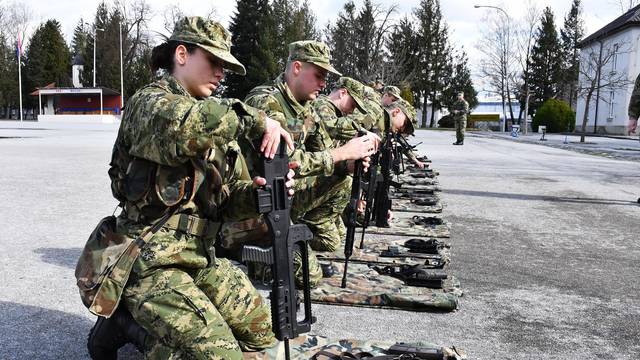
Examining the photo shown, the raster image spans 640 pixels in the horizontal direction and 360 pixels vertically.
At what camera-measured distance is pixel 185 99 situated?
8.62 feet

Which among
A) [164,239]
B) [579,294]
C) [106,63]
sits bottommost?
[579,294]

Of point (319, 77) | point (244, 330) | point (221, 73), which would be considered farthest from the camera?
point (319, 77)

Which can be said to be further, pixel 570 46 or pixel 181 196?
pixel 570 46

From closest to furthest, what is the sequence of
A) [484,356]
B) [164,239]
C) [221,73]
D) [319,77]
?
[164,239], [221,73], [484,356], [319,77]

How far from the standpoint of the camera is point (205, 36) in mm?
2832

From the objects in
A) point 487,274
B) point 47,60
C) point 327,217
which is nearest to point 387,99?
point 327,217

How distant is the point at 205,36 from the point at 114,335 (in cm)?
145

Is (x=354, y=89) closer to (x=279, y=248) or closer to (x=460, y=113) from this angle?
(x=279, y=248)

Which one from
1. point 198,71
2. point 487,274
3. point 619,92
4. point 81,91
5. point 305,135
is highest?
point 619,92

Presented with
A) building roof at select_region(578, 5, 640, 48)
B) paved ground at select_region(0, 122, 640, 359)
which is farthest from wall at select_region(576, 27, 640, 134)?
paved ground at select_region(0, 122, 640, 359)

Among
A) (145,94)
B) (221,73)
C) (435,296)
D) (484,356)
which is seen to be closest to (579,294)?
(435,296)

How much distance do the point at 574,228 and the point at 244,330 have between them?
5.74 metres

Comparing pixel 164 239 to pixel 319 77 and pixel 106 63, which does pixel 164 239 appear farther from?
pixel 106 63

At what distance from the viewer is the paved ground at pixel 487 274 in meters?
3.76
